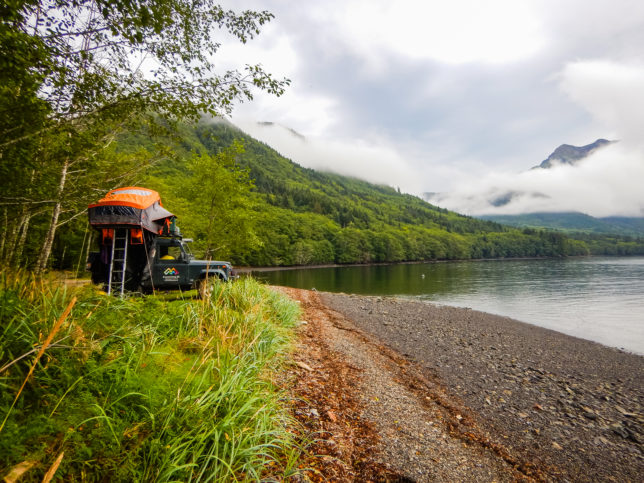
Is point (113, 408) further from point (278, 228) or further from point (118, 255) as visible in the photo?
point (278, 228)

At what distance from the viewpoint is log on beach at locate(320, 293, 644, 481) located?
529 cm

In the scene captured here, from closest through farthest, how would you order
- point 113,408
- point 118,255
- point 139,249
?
point 113,408 → point 118,255 → point 139,249

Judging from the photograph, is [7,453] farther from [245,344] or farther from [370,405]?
[370,405]

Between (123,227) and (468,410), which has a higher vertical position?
(123,227)

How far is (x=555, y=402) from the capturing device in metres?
7.50

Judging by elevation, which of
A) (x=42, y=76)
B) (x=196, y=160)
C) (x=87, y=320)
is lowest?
(x=87, y=320)

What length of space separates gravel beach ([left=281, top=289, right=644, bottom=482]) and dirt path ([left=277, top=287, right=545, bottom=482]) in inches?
0.8

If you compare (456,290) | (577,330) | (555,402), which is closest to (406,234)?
(456,290)

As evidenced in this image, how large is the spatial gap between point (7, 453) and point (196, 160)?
20.6m

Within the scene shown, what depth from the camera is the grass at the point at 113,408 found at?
204 centimetres

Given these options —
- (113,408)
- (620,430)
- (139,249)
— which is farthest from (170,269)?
(620,430)

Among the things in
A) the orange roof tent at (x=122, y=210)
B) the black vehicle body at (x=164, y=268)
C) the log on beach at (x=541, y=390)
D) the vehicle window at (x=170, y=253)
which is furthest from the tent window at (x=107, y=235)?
the log on beach at (x=541, y=390)

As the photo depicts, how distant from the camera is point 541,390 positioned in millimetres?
8188

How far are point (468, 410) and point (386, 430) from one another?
9.72ft
